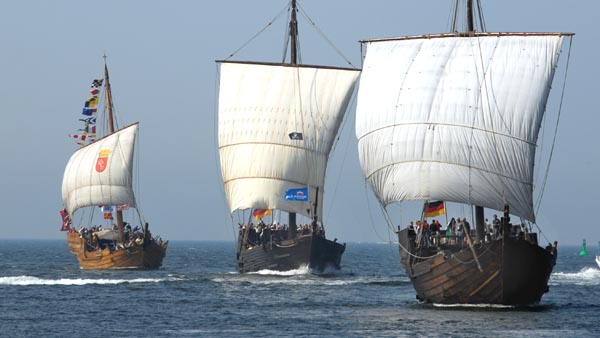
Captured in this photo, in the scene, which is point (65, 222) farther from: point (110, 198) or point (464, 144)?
point (464, 144)

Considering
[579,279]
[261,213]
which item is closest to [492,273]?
[261,213]

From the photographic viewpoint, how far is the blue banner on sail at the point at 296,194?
9375cm

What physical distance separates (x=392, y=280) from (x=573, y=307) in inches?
1002

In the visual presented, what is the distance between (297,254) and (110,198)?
71.4ft

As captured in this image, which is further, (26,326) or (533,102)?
(533,102)

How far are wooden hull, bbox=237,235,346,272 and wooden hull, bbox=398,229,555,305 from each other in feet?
95.8

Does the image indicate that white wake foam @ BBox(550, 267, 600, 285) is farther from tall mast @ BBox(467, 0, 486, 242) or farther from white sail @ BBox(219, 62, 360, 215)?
tall mast @ BBox(467, 0, 486, 242)

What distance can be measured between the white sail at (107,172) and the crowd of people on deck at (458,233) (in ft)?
149

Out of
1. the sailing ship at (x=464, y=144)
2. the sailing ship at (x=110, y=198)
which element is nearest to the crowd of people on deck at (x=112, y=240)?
the sailing ship at (x=110, y=198)

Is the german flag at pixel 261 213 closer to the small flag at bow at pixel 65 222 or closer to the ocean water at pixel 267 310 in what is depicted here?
the ocean water at pixel 267 310

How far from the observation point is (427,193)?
64500 mm

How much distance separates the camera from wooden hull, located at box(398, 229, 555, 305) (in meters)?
57.1

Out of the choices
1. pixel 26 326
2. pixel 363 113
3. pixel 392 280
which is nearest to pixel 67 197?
pixel 392 280

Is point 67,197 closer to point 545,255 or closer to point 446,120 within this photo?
point 446,120
